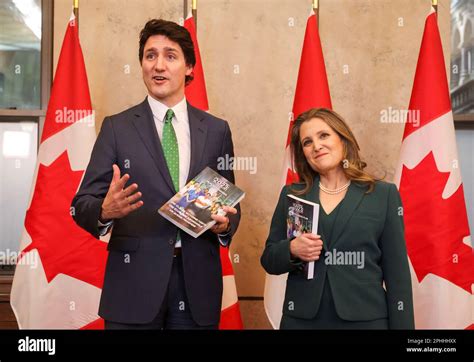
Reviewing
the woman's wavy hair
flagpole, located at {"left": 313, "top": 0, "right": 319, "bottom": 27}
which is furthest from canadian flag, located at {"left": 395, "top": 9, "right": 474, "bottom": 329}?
the woman's wavy hair

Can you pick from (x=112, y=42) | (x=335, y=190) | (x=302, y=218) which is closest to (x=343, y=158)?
(x=335, y=190)

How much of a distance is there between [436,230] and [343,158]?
1287 mm

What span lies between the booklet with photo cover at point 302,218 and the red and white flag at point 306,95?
1257 millimetres

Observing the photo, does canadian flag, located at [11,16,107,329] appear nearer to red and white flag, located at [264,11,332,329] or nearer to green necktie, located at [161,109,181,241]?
red and white flag, located at [264,11,332,329]

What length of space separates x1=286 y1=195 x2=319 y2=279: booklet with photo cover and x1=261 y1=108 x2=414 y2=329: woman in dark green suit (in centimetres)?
2

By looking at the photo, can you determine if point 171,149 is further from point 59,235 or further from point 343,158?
point 59,235

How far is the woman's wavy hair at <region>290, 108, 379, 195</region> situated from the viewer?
1.85 meters

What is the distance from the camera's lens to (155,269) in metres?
1.81

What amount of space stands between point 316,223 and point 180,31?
835mm

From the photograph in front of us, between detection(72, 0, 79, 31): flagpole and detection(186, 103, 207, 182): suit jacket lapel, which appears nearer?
detection(186, 103, 207, 182): suit jacket lapel

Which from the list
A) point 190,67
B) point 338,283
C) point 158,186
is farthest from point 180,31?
point 338,283

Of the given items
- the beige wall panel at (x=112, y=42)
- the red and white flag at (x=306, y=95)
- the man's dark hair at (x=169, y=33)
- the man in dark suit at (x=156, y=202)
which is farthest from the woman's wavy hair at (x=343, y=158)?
the beige wall panel at (x=112, y=42)
